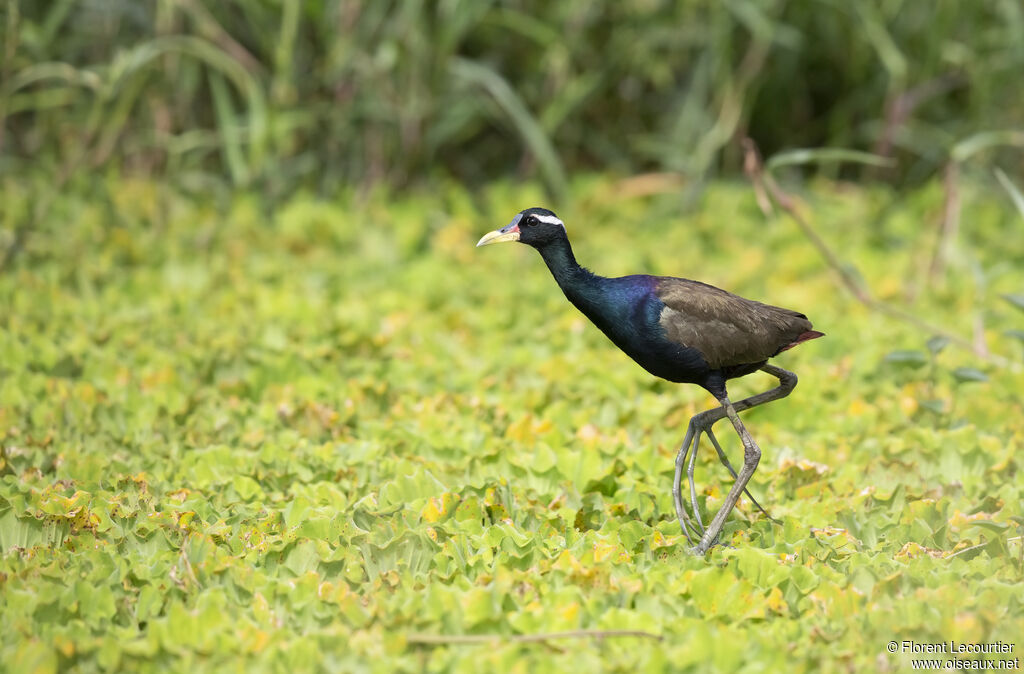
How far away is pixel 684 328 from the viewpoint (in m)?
3.41

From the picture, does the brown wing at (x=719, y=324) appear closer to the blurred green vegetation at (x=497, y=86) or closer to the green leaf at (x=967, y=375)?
the green leaf at (x=967, y=375)

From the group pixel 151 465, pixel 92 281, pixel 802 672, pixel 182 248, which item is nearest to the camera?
pixel 802 672

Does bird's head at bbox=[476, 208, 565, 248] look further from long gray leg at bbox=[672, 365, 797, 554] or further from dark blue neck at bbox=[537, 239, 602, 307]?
long gray leg at bbox=[672, 365, 797, 554]

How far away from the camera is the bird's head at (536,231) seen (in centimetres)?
355

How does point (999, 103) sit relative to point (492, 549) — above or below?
above

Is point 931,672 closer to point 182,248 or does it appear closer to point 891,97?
point 182,248

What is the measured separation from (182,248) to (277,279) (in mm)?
573

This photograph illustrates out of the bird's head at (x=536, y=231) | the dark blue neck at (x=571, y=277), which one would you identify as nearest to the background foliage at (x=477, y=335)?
the dark blue neck at (x=571, y=277)

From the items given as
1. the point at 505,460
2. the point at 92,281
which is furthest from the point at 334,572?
the point at 92,281

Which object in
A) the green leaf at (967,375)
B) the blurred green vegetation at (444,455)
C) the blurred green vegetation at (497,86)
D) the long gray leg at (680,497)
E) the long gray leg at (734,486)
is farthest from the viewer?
the blurred green vegetation at (497,86)

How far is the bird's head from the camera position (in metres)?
3.55

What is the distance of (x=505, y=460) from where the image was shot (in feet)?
13.3

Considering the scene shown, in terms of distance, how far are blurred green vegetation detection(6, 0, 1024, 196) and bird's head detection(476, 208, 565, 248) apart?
3.42 meters

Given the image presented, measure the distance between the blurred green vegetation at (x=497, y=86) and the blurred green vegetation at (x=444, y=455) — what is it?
0.43 m
